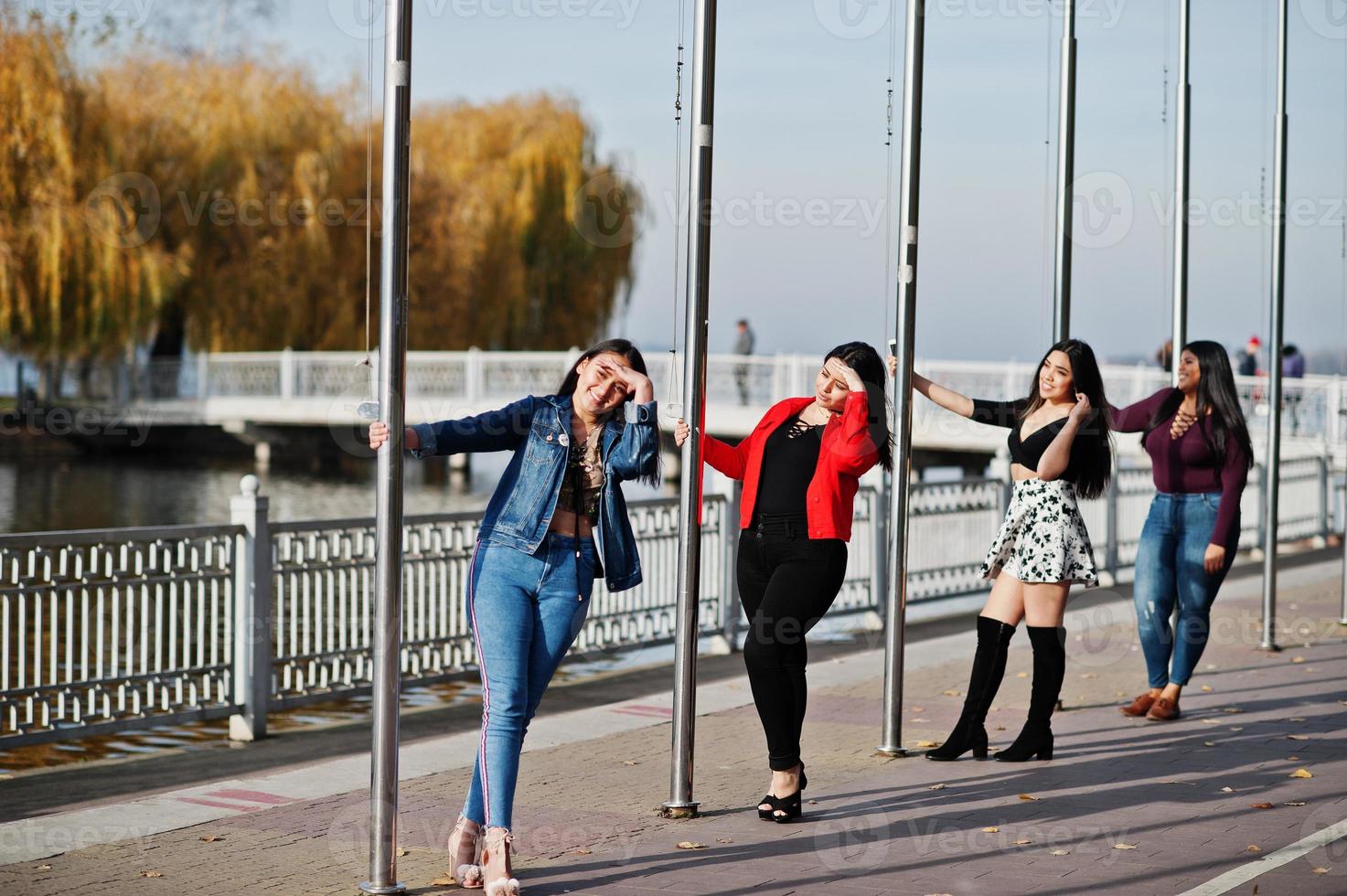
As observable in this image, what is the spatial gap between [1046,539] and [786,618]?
1.97 m

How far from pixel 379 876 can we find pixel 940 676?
6.15m

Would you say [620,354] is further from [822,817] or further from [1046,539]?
[1046,539]

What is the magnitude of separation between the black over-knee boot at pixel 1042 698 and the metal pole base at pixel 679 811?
6.35 feet

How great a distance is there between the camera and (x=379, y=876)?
5.55 metres

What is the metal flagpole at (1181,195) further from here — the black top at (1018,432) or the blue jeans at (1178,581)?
the black top at (1018,432)

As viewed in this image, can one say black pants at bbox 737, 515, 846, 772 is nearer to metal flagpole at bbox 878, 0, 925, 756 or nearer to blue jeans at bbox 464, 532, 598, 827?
blue jeans at bbox 464, 532, 598, 827

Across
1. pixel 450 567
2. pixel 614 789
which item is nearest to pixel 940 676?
pixel 450 567

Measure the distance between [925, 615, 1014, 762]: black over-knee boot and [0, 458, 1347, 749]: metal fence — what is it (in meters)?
3.04

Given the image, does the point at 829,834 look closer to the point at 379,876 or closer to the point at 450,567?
the point at 379,876

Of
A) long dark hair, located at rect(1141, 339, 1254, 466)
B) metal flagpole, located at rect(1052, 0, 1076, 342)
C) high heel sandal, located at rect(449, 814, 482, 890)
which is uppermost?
metal flagpole, located at rect(1052, 0, 1076, 342)

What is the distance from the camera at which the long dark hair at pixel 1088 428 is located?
812cm

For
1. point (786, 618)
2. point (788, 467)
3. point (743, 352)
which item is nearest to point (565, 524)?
point (786, 618)

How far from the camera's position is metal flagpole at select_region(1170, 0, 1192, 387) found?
11.7 meters

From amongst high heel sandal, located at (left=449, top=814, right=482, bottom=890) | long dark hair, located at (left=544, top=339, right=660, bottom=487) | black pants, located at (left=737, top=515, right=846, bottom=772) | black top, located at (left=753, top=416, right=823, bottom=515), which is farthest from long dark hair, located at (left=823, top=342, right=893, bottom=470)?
high heel sandal, located at (left=449, top=814, right=482, bottom=890)
